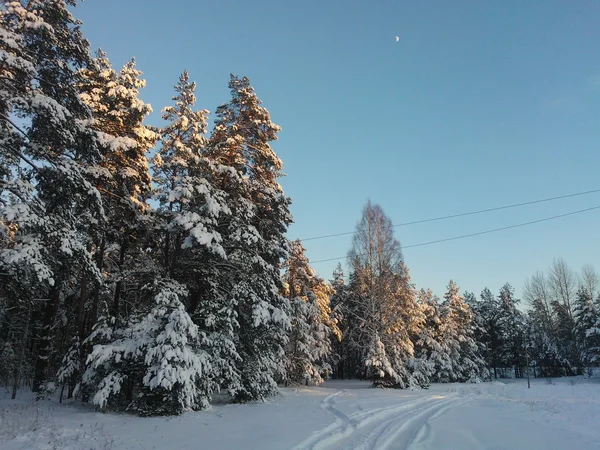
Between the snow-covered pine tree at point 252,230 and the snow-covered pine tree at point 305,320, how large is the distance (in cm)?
649

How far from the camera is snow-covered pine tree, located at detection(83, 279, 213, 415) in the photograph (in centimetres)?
1171

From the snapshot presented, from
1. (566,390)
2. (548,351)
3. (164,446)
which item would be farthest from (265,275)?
(548,351)

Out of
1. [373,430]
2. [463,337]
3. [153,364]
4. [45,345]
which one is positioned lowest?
[373,430]

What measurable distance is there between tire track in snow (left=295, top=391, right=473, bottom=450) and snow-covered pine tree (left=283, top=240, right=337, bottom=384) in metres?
11.3

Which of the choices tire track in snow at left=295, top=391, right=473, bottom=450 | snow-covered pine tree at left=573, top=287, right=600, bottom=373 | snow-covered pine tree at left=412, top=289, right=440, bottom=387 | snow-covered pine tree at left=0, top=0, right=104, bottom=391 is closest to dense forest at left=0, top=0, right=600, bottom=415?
snow-covered pine tree at left=0, top=0, right=104, bottom=391

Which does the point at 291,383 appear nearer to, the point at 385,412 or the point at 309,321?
the point at 309,321

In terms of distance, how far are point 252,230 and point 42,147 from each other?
26.3 ft

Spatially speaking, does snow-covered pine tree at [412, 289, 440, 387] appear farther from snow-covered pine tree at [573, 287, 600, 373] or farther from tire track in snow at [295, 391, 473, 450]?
snow-covered pine tree at [573, 287, 600, 373]

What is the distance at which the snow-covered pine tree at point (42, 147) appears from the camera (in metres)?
9.46

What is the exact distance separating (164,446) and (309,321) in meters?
26.6

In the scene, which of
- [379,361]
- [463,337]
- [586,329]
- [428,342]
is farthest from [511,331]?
[379,361]

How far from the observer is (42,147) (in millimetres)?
10750

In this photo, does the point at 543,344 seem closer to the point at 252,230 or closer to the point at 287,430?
the point at 252,230

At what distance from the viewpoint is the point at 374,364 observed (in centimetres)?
2681
